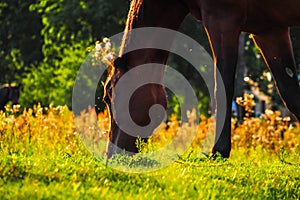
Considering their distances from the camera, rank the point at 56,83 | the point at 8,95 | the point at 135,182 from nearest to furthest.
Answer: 1. the point at 135,182
2. the point at 56,83
3. the point at 8,95

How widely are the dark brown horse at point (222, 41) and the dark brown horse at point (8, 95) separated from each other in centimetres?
1707

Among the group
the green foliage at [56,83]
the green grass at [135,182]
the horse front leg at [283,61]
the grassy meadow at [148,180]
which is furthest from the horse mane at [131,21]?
the green foliage at [56,83]

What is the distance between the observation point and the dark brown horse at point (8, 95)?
24.5 metres

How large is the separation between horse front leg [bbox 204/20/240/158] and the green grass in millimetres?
757

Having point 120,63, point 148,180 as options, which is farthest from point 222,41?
point 148,180

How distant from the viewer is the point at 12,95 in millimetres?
24625

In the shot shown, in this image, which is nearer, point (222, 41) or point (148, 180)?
point (148, 180)

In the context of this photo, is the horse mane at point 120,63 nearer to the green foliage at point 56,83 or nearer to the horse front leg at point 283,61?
the horse front leg at point 283,61

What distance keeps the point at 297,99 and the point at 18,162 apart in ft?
12.0

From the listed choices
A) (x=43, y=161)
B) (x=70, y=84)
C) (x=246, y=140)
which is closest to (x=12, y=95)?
(x=70, y=84)

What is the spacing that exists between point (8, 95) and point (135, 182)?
19.7 metres

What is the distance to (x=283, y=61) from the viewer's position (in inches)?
323

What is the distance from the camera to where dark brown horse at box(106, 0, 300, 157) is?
7512 mm

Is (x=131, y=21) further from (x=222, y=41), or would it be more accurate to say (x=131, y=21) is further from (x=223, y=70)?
(x=223, y=70)
